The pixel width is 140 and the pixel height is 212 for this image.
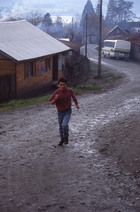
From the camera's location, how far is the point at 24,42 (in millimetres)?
24094

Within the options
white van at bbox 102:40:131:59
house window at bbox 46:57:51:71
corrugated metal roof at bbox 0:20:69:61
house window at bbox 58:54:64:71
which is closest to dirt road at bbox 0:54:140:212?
corrugated metal roof at bbox 0:20:69:61

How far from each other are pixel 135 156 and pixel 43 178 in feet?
7.47

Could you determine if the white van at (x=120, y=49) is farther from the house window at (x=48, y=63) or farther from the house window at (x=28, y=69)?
the house window at (x=28, y=69)

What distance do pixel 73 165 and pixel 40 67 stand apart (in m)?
17.2

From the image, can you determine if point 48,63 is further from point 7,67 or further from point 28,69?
point 7,67

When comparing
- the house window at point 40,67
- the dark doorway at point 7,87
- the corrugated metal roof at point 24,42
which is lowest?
the dark doorway at point 7,87

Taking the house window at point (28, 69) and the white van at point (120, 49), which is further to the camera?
the white van at point (120, 49)

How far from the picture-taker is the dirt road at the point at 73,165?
5.21 metres

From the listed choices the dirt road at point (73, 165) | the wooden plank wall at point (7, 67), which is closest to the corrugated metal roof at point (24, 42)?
the wooden plank wall at point (7, 67)

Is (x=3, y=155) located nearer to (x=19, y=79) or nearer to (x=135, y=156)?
(x=135, y=156)

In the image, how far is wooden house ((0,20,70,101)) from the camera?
19656 mm

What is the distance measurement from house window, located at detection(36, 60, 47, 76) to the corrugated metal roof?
0.69 metres

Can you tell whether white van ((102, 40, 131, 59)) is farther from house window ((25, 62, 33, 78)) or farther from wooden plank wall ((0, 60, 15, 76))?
wooden plank wall ((0, 60, 15, 76))

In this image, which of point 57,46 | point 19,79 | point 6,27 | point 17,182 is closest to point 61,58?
point 57,46
